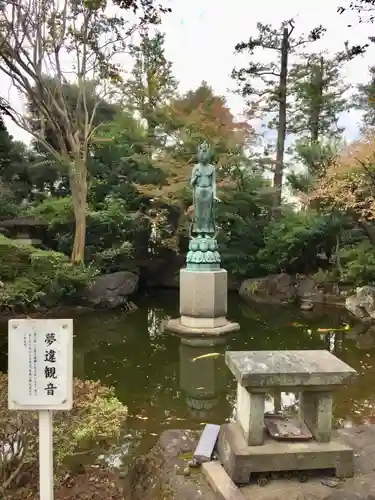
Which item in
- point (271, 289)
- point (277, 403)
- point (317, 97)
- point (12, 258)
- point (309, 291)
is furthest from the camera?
point (317, 97)

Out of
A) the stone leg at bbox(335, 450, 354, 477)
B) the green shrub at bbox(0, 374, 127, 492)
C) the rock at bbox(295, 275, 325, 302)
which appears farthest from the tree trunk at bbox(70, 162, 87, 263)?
the stone leg at bbox(335, 450, 354, 477)

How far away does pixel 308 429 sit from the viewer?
3527 millimetres

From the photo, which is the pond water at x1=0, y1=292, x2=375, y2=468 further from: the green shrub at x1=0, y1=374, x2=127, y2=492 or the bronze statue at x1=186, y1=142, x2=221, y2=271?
the bronze statue at x1=186, y1=142, x2=221, y2=271

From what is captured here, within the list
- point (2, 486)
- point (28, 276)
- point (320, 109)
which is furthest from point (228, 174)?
point (2, 486)

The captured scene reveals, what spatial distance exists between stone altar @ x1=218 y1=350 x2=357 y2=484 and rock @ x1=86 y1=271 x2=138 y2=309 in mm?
9140

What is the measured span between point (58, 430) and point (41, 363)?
1.08m

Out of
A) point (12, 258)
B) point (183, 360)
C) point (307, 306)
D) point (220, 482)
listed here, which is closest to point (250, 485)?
point (220, 482)

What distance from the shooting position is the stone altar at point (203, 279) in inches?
368

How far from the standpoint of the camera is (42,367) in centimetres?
249

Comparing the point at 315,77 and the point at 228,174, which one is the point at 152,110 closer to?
the point at 228,174

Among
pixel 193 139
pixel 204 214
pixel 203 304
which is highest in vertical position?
pixel 193 139

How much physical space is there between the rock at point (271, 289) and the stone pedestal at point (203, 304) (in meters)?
4.80

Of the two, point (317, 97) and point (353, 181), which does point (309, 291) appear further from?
point (317, 97)

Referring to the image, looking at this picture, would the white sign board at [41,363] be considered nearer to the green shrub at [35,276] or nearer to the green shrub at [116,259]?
the green shrub at [35,276]
